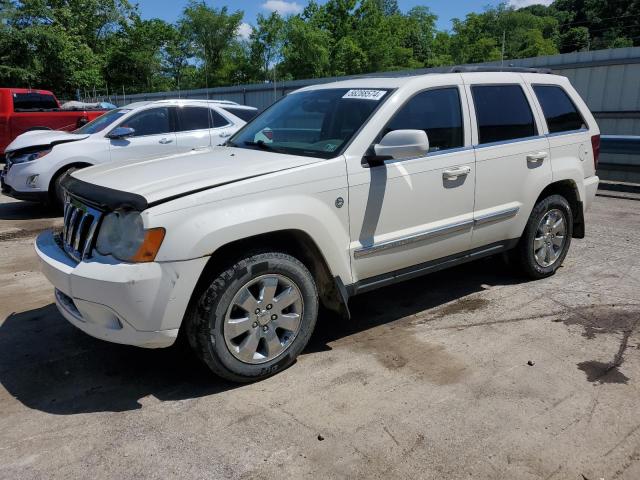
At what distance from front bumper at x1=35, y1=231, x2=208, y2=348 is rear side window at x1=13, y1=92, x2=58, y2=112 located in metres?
12.6

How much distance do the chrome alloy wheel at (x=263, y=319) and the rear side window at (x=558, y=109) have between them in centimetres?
306

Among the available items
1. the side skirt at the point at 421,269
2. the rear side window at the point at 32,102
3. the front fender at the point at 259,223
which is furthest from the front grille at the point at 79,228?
the rear side window at the point at 32,102

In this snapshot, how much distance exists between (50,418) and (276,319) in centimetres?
135

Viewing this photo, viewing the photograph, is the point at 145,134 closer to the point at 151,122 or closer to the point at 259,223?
the point at 151,122

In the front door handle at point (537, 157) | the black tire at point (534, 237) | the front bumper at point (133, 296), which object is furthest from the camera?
the black tire at point (534, 237)

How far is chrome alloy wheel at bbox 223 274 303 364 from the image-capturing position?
326 centimetres

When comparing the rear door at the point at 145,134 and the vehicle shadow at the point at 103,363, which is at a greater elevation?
the rear door at the point at 145,134

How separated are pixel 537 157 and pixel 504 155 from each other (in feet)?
1.51

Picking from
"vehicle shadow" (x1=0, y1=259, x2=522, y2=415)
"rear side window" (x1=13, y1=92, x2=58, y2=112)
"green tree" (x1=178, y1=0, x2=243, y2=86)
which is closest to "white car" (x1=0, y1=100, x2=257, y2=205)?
"vehicle shadow" (x1=0, y1=259, x2=522, y2=415)

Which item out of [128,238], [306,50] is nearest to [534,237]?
[128,238]

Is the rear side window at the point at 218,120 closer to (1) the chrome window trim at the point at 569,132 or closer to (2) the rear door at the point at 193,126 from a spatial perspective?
(2) the rear door at the point at 193,126

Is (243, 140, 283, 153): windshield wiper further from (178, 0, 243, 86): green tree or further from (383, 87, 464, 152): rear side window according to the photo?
(178, 0, 243, 86): green tree

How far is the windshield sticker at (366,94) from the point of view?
4.01 meters

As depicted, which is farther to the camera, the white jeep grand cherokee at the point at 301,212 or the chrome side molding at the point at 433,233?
the chrome side molding at the point at 433,233
